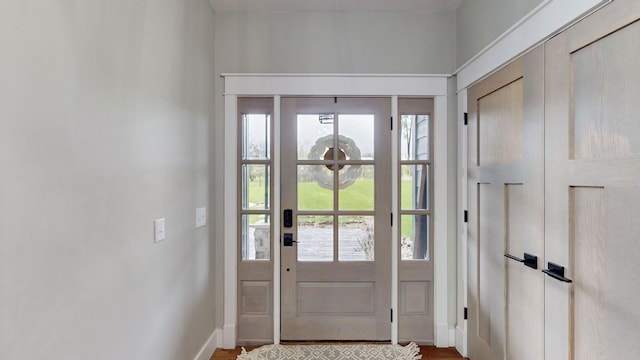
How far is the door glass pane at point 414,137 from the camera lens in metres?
2.62

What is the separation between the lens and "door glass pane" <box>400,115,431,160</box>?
262cm

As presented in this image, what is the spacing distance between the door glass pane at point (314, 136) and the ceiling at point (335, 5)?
2.79 feet

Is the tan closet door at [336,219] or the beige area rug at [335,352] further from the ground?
the tan closet door at [336,219]

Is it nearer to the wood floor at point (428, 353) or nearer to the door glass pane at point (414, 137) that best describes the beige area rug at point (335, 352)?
the wood floor at point (428, 353)

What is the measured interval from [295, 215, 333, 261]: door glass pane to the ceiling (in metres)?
1.68

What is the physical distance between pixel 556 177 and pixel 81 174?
2009 millimetres

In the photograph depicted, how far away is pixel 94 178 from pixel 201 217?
1.09m

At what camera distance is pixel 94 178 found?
1209 mm

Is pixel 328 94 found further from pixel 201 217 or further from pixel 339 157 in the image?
pixel 201 217

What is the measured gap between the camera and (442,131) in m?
2.57

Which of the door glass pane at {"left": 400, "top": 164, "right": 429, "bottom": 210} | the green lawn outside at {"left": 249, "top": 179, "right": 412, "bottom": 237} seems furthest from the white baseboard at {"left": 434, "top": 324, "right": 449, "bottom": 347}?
the door glass pane at {"left": 400, "top": 164, "right": 429, "bottom": 210}

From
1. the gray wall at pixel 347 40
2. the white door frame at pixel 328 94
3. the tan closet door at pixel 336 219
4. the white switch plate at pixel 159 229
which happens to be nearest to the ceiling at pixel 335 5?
the gray wall at pixel 347 40

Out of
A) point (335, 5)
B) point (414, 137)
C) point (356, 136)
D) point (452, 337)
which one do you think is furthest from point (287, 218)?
point (335, 5)

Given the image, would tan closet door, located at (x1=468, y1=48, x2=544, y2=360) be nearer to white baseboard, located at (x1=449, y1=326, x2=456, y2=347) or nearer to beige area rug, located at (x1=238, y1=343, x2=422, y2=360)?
white baseboard, located at (x1=449, y1=326, x2=456, y2=347)
